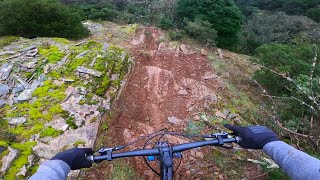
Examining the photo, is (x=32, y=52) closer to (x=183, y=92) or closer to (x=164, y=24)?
(x=183, y=92)

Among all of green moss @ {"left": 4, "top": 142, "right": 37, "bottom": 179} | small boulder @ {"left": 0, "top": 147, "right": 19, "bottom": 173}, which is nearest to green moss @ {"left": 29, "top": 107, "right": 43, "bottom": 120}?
green moss @ {"left": 4, "top": 142, "right": 37, "bottom": 179}

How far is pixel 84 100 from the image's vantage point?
17.5 ft

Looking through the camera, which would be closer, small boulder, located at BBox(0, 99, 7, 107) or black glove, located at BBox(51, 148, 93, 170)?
black glove, located at BBox(51, 148, 93, 170)

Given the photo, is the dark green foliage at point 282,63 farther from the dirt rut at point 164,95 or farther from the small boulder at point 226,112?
the small boulder at point 226,112

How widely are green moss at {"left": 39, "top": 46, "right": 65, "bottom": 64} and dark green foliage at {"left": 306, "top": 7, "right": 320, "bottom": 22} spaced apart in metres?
25.9

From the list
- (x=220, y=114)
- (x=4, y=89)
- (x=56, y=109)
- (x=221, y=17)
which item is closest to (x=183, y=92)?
(x=220, y=114)

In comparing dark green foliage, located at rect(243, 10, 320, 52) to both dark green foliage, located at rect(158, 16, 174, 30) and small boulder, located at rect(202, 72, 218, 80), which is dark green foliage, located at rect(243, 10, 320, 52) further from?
small boulder, located at rect(202, 72, 218, 80)

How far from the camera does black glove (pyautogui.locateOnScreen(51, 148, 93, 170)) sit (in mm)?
2113

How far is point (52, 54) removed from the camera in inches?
265

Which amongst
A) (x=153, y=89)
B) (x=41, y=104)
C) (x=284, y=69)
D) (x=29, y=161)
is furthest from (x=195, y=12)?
(x=29, y=161)

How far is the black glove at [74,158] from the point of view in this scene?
83.2 inches

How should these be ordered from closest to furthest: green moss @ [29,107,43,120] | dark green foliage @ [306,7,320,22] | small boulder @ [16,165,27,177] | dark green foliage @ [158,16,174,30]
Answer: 1. small boulder @ [16,165,27,177]
2. green moss @ [29,107,43,120]
3. dark green foliage @ [158,16,174,30]
4. dark green foliage @ [306,7,320,22]

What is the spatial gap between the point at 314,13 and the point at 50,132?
28375 mm

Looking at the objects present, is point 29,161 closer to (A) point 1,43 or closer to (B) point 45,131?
(B) point 45,131
